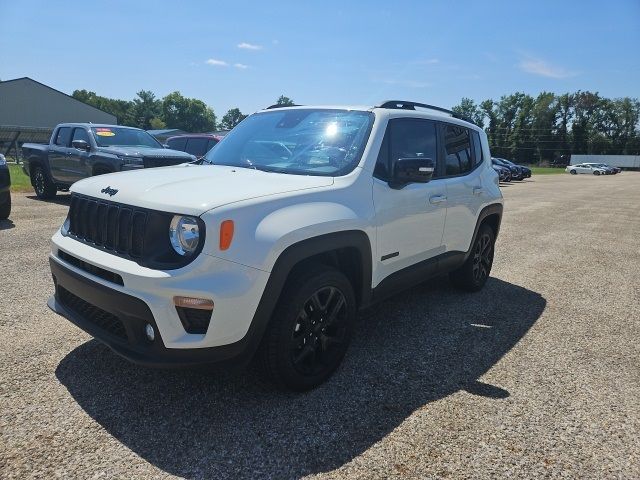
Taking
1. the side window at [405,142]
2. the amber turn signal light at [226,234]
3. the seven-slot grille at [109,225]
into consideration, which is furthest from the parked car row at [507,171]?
the amber turn signal light at [226,234]

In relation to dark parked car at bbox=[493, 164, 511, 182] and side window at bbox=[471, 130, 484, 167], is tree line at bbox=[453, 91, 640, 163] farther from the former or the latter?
side window at bbox=[471, 130, 484, 167]

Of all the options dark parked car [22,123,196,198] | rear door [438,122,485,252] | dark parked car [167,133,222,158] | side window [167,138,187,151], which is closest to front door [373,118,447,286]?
rear door [438,122,485,252]

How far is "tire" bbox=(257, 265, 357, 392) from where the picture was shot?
2.73 metres

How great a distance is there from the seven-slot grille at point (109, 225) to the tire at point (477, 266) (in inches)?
139

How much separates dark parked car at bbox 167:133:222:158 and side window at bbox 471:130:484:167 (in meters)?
9.18

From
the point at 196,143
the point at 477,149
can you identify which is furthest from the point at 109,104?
the point at 477,149

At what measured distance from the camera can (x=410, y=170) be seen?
3.32 m

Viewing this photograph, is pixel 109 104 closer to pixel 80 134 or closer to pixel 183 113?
pixel 183 113

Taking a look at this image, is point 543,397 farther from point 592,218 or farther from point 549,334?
point 592,218

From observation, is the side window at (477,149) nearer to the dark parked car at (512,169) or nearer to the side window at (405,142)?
the side window at (405,142)

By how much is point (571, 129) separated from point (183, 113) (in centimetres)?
9242

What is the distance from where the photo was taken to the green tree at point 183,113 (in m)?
123

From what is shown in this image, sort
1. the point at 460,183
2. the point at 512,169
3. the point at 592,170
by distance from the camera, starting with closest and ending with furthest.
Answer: the point at 460,183
the point at 512,169
the point at 592,170

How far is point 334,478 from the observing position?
7.42 ft
